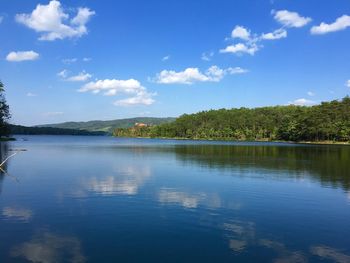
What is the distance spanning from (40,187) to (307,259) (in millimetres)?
24415

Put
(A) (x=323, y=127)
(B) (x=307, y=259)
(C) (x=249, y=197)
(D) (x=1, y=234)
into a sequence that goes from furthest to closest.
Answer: (A) (x=323, y=127)
(C) (x=249, y=197)
(D) (x=1, y=234)
(B) (x=307, y=259)

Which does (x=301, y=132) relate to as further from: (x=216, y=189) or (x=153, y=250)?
(x=153, y=250)

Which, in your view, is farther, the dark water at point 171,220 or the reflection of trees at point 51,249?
the dark water at point 171,220

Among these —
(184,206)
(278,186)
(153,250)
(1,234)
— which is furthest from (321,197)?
(1,234)

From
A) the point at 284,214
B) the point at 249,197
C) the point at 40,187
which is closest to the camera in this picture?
the point at 284,214

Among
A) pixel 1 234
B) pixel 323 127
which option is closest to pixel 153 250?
pixel 1 234

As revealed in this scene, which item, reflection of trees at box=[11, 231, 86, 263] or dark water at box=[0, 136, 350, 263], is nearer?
reflection of trees at box=[11, 231, 86, 263]

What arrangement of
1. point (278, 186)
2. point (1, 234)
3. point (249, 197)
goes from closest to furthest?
point (1, 234), point (249, 197), point (278, 186)

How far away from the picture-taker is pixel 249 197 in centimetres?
2900

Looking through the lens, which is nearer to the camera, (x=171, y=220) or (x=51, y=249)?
(x=51, y=249)

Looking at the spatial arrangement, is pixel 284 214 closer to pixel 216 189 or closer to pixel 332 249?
pixel 332 249

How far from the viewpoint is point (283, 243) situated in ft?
55.9

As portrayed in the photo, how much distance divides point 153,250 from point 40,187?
781 inches

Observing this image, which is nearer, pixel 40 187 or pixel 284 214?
pixel 284 214
